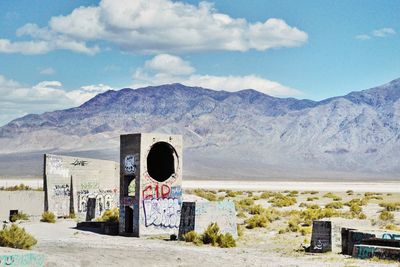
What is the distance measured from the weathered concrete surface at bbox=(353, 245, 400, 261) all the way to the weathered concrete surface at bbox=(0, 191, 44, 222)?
71.9 feet

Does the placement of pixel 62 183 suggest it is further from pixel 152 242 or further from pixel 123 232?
pixel 152 242

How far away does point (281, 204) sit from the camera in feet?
162

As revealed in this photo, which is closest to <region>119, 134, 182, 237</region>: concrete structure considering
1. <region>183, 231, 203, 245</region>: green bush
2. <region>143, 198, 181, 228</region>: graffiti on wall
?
<region>143, 198, 181, 228</region>: graffiti on wall

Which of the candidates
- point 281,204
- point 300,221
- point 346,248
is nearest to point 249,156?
point 281,204

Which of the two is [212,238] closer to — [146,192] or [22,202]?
[146,192]

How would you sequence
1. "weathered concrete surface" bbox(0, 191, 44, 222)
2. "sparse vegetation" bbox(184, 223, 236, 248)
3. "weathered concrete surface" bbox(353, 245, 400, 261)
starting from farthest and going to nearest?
"weathered concrete surface" bbox(0, 191, 44, 222)
"sparse vegetation" bbox(184, 223, 236, 248)
"weathered concrete surface" bbox(353, 245, 400, 261)

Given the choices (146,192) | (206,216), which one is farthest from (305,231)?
(146,192)

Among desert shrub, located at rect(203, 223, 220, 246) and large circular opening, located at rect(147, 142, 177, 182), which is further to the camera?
large circular opening, located at rect(147, 142, 177, 182)

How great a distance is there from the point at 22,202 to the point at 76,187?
385 centimetres

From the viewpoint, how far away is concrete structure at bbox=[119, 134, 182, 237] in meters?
31.3

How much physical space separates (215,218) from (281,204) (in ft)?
Answer: 68.1

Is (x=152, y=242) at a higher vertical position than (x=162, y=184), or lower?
lower

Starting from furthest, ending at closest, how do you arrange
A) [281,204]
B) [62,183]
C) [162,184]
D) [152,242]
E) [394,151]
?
1. [394,151]
2. [281,204]
3. [62,183]
4. [162,184]
5. [152,242]

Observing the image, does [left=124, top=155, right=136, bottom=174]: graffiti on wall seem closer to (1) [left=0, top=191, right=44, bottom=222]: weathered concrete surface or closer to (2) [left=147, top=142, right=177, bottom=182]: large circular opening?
(2) [left=147, top=142, right=177, bottom=182]: large circular opening
